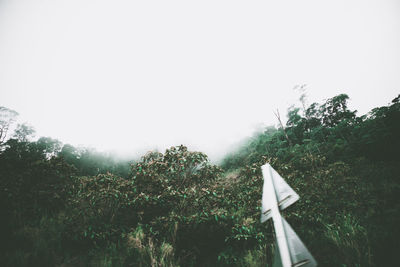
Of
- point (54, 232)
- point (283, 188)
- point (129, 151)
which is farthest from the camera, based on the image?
point (129, 151)

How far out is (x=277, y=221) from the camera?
1.22 metres

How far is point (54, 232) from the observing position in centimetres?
327

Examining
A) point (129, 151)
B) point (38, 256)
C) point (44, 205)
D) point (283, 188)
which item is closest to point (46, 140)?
point (129, 151)

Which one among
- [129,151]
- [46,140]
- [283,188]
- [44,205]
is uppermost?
[46,140]

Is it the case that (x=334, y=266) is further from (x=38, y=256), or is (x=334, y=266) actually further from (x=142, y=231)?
(x=38, y=256)

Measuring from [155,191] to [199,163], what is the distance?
1.51 m

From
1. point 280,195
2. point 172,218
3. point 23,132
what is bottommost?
point 172,218

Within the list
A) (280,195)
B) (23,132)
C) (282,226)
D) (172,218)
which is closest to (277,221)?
(282,226)

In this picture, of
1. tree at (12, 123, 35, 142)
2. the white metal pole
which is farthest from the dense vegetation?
tree at (12, 123, 35, 142)

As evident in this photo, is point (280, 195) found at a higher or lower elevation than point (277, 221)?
higher

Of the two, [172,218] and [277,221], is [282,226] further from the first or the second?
[172,218]

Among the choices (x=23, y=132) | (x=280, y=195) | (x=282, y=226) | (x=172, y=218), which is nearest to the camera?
(x=282, y=226)

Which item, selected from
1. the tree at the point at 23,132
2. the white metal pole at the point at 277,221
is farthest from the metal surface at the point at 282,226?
the tree at the point at 23,132

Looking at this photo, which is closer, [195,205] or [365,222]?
[365,222]
